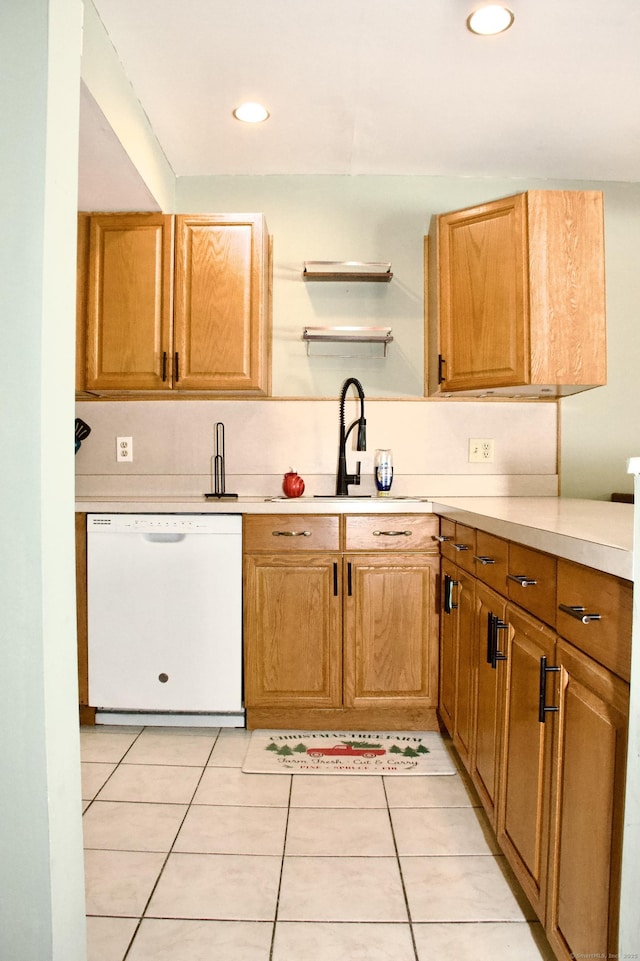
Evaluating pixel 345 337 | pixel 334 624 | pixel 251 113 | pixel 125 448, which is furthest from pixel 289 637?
pixel 251 113

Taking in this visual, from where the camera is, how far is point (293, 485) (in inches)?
110

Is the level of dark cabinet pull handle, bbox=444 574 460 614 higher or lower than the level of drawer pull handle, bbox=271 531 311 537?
lower

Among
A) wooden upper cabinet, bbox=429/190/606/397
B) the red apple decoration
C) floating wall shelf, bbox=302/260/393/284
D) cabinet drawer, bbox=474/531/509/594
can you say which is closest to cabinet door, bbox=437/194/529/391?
wooden upper cabinet, bbox=429/190/606/397

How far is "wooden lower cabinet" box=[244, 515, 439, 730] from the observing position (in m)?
2.39

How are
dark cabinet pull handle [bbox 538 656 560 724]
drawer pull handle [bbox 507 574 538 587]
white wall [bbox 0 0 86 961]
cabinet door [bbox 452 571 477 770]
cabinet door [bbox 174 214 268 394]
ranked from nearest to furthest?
white wall [bbox 0 0 86 961], dark cabinet pull handle [bbox 538 656 560 724], drawer pull handle [bbox 507 574 538 587], cabinet door [bbox 452 571 477 770], cabinet door [bbox 174 214 268 394]

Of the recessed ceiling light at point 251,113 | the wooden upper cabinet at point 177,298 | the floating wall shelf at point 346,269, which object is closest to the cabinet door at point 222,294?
the wooden upper cabinet at point 177,298

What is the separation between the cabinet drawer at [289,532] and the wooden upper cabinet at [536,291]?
0.91 m

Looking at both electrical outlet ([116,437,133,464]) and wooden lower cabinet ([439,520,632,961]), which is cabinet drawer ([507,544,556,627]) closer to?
wooden lower cabinet ([439,520,632,961])

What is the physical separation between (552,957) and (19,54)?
74.4 inches

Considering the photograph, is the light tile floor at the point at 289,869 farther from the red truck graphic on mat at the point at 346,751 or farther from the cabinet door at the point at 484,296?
the cabinet door at the point at 484,296

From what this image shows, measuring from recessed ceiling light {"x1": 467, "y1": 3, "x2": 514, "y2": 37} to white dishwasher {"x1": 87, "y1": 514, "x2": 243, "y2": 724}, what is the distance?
Result: 6.15 feet

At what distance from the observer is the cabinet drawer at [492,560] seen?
5.08 ft

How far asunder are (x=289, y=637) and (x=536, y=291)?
5.68 feet

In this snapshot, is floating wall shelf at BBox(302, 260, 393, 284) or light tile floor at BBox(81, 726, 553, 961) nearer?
light tile floor at BBox(81, 726, 553, 961)
